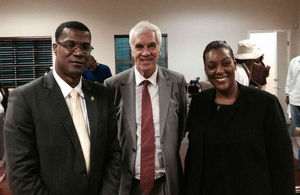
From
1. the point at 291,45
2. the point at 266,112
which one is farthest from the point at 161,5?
the point at 266,112

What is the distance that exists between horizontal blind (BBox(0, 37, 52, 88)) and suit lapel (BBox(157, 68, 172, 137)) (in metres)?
5.30

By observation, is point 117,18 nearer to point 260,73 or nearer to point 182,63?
point 182,63

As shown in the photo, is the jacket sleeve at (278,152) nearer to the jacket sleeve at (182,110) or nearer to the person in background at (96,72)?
the jacket sleeve at (182,110)

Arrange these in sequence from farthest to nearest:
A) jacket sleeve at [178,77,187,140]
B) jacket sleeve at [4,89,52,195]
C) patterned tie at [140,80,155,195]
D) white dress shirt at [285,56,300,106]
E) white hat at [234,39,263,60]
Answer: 1. white dress shirt at [285,56,300,106]
2. white hat at [234,39,263,60]
3. jacket sleeve at [178,77,187,140]
4. patterned tie at [140,80,155,195]
5. jacket sleeve at [4,89,52,195]

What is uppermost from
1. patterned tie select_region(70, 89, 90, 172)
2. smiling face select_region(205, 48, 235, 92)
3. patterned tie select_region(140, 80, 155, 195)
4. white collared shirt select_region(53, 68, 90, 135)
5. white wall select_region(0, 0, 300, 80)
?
white wall select_region(0, 0, 300, 80)

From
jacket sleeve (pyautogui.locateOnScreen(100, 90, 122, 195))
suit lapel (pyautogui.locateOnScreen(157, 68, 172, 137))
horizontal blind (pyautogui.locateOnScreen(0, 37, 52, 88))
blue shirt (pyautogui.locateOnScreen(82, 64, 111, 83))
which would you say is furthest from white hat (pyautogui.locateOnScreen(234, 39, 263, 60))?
horizontal blind (pyautogui.locateOnScreen(0, 37, 52, 88))

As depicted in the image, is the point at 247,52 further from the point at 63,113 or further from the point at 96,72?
the point at 63,113

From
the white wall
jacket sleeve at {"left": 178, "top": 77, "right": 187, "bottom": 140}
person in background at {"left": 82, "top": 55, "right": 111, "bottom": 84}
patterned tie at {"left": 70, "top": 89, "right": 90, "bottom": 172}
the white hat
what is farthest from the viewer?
the white wall

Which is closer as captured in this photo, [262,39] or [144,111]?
[144,111]

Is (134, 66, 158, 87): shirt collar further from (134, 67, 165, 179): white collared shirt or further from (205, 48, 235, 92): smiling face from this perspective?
(205, 48, 235, 92): smiling face

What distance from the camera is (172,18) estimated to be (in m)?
6.58

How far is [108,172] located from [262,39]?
26.8 ft

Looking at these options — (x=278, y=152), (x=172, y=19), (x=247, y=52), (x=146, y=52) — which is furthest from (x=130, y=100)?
(x=172, y=19)

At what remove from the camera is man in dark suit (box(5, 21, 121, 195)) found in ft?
3.88
